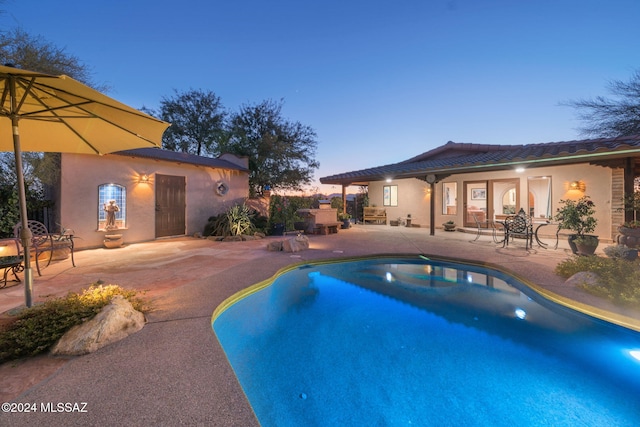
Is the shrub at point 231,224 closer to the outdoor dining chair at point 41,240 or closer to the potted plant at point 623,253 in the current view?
the outdoor dining chair at point 41,240

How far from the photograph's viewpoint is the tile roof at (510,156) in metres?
6.56

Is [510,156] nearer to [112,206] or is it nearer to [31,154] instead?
[112,206]

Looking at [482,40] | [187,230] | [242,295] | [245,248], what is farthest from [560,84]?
[187,230]

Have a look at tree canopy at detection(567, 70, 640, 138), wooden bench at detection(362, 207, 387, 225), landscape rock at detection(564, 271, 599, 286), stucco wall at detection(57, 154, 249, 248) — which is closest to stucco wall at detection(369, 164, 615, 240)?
wooden bench at detection(362, 207, 387, 225)

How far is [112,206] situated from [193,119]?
13048 mm

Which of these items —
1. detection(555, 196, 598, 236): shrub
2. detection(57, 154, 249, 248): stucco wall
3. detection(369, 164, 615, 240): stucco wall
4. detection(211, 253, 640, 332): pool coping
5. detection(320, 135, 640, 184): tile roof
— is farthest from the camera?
detection(369, 164, 615, 240): stucco wall

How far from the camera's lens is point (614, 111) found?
1349 cm

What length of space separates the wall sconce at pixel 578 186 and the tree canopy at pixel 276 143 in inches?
424

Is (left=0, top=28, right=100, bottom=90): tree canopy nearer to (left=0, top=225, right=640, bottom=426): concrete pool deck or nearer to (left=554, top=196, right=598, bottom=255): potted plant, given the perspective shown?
(left=0, top=225, right=640, bottom=426): concrete pool deck

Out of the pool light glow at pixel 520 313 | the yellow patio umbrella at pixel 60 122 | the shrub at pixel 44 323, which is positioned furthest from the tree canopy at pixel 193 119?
the pool light glow at pixel 520 313

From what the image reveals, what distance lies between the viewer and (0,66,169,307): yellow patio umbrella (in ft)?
8.71

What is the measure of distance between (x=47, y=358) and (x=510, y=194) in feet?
65.6

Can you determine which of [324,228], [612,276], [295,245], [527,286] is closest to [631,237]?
[612,276]

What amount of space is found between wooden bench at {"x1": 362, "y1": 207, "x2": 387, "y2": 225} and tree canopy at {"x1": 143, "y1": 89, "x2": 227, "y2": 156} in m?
10.9
